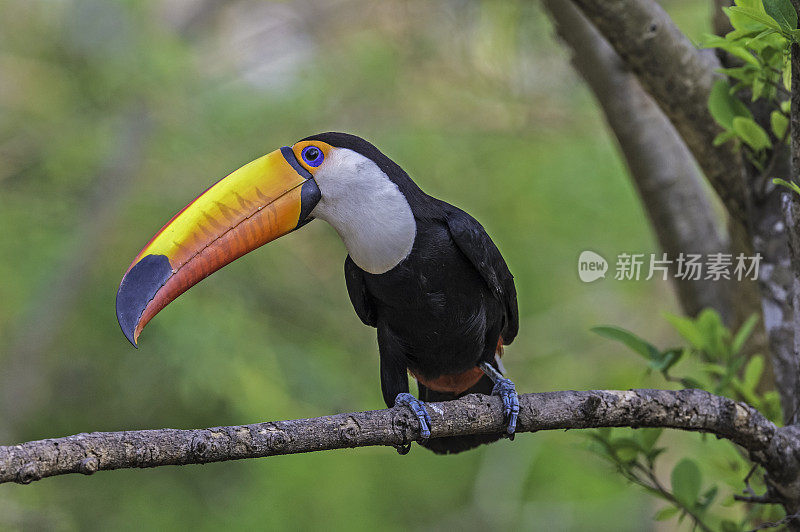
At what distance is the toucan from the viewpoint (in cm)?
182

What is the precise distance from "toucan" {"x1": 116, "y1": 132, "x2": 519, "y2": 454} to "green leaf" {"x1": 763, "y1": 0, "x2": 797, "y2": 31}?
80 centimetres

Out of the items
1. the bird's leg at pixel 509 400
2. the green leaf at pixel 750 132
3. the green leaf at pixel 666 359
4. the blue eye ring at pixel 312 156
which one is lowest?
the green leaf at pixel 666 359

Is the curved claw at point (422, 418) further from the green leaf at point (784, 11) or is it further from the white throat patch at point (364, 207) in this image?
the green leaf at point (784, 11)

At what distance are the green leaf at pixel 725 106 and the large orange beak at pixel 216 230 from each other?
A: 104cm

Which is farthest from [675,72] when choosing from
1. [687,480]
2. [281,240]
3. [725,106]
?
[281,240]

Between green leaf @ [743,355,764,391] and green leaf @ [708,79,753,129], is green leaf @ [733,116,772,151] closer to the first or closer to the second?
green leaf @ [708,79,753,129]

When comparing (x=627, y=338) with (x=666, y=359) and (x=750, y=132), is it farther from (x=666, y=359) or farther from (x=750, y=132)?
(x=750, y=132)

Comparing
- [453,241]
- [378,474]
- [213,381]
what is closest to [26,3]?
[213,381]

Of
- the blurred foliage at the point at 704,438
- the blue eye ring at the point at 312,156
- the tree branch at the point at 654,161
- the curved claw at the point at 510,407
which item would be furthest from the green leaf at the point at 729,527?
the blue eye ring at the point at 312,156

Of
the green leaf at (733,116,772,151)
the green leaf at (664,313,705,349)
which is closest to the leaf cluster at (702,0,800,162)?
the green leaf at (733,116,772,151)

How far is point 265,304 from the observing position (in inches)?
213

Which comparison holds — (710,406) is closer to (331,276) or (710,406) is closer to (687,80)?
(687,80)

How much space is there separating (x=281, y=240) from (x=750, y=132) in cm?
395

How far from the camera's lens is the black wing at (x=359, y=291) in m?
2.14
